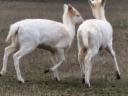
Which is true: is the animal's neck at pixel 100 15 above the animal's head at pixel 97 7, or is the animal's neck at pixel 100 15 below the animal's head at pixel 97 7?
below

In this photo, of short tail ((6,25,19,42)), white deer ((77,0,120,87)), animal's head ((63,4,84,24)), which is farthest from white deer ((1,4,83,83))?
white deer ((77,0,120,87))

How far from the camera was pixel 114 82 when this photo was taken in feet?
39.8

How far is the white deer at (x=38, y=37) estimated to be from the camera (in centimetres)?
1157

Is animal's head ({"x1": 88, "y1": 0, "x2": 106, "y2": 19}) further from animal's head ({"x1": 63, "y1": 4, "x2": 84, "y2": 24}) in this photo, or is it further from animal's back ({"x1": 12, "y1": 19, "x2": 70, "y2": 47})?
animal's back ({"x1": 12, "y1": 19, "x2": 70, "y2": 47})

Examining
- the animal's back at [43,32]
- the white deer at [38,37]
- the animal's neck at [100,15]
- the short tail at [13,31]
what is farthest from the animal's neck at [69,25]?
the short tail at [13,31]

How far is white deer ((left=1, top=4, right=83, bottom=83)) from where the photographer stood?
11.6 m

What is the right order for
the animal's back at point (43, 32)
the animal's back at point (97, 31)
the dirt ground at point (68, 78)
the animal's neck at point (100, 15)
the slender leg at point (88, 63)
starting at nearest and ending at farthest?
the dirt ground at point (68, 78), the slender leg at point (88, 63), the animal's back at point (97, 31), the animal's back at point (43, 32), the animal's neck at point (100, 15)

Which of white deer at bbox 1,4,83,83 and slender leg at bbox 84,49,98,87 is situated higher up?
white deer at bbox 1,4,83,83

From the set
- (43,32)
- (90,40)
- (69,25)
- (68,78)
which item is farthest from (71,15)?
(90,40)

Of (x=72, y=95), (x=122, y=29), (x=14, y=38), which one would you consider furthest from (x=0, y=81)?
(x=122, y=29)

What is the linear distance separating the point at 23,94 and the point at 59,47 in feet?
7.75

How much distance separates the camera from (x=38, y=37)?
38.3 ft

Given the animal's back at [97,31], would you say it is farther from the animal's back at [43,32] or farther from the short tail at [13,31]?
the short tail at [13,31]

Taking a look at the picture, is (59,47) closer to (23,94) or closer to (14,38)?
(14,38)
